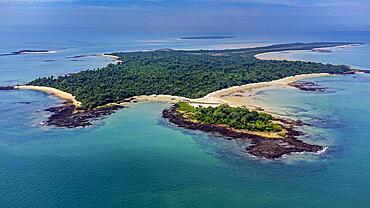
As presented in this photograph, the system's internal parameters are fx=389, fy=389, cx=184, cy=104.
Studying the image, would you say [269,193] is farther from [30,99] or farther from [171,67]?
[171,67]

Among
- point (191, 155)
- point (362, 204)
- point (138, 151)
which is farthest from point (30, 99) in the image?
point (362, 204)

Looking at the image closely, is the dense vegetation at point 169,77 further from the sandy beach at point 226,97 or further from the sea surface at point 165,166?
the sea surface at point 165,166

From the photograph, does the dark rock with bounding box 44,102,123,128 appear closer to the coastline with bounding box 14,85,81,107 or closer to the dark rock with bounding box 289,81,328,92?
the coastline with bounding box 14,85,81,107

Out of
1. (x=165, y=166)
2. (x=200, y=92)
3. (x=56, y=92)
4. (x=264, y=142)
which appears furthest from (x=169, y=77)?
(x=165, y=166)

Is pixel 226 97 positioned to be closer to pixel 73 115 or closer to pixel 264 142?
pixel 264 142

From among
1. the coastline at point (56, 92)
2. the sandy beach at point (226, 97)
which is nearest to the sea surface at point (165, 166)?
the sandy beach at point (226, 97)

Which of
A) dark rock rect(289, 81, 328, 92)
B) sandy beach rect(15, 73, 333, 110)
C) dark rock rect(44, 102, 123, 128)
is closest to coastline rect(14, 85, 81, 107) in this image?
sandy beach rect(15, 73, 333, 110)

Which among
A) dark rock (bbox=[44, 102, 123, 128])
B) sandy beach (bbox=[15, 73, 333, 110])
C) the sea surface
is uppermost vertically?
sandy beach (bbox=[15, 73, 333, 110])
